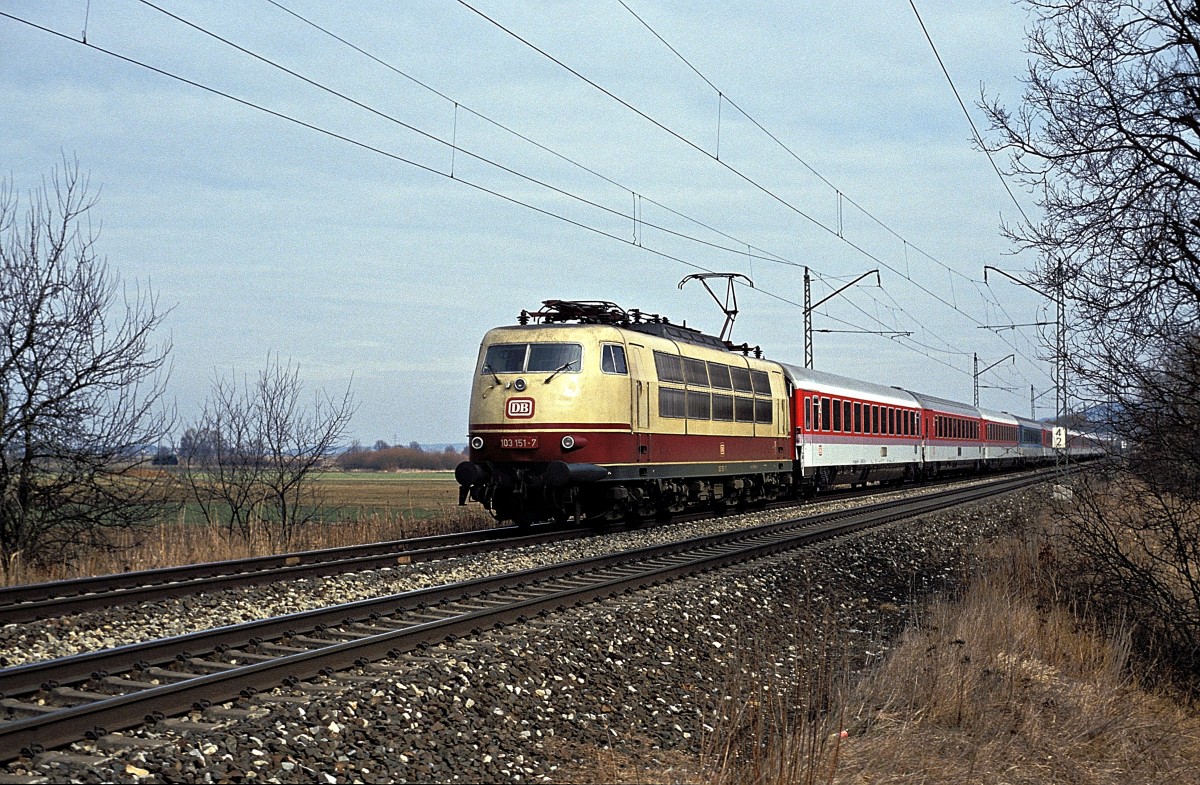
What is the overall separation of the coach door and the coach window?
0.22 metres

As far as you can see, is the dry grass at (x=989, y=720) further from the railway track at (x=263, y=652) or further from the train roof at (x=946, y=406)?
the train roof at (x=946, y=406)

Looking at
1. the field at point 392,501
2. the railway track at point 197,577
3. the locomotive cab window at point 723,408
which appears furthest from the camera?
the field at point 392,501

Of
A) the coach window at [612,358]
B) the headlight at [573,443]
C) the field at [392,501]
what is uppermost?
the coach window at [612,358]

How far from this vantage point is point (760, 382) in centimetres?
2434

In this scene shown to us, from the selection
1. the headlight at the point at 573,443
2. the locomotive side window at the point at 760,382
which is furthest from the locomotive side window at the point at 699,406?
the headlight at the point at 573,443

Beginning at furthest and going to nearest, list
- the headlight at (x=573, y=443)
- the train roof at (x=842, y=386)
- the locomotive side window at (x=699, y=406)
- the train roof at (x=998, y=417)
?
1. the train roof at (x=998, y=417)
2. the train roof at (x=842, y=386)
3. the locomotive side window at (x=699, y=406)
4. the headlight at (x=573, y=443)

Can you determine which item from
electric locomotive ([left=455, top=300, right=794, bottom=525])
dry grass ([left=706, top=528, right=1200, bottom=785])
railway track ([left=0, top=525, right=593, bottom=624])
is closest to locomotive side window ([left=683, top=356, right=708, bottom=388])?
electric locomotive ([left=455, top=300, right=794, bottom=525])

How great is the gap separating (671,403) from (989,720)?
11699 mm

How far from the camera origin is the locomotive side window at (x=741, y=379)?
22.8 m

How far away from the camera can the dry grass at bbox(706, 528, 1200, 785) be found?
6.70 metres

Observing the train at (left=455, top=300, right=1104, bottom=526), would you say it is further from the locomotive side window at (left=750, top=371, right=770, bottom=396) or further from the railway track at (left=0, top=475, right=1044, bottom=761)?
the railway track at (left=0, top=475, right=1044, bottom=761)

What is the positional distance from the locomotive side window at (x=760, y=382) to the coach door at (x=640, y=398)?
19.1 ft

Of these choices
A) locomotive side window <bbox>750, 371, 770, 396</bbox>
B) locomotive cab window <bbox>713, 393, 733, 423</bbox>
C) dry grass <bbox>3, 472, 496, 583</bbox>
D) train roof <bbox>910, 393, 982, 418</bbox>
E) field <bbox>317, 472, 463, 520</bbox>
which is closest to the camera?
dry grass <bbox>3, 472, 496, 583</bbox>

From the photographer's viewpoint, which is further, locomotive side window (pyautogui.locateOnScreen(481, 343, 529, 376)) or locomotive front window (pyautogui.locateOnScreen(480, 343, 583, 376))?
locomotive side window (pyautogui.locateOnScreen(481, 343, 529, 376))
